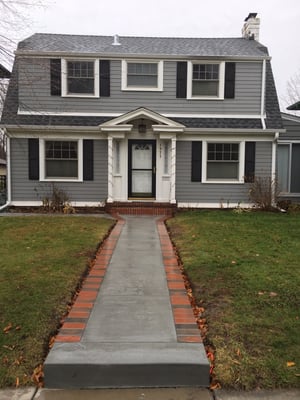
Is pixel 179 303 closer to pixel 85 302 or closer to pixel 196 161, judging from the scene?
pixel 85 302

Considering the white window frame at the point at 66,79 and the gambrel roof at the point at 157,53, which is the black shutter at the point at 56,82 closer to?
the white window frame at the point at 66,79

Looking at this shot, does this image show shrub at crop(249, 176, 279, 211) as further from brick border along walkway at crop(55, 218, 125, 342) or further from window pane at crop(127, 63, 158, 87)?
brick border along walkway at crop(55, 218, 125, 342)

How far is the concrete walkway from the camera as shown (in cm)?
291

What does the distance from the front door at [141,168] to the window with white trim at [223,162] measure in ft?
5.93

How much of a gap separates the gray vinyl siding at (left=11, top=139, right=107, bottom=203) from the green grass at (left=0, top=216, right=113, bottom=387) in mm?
3460

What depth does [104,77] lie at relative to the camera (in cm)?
1255

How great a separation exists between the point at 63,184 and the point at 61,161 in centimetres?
77

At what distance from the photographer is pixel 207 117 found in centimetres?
1273

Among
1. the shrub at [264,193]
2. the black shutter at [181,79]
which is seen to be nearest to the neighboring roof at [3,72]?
the black shutter at [181,79]

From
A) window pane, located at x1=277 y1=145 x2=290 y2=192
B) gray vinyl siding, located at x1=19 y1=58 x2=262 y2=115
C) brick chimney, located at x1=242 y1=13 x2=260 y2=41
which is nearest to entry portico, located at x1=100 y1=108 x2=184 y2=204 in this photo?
gray vinyl siding, located at x1=19 y1=58 x2=262 y2=115

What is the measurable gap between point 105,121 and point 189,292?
883 centimetres

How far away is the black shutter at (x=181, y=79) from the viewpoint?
1258cm

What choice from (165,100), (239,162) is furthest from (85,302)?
(165,100)

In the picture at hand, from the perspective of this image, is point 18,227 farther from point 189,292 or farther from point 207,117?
point 207,117
